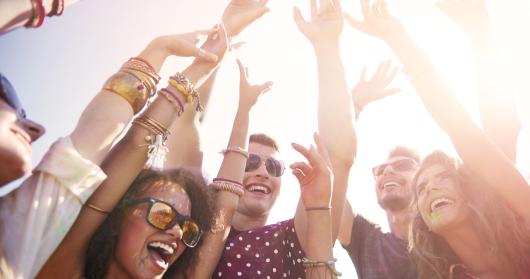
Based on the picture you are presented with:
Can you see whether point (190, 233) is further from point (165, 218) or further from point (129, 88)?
point (129, 88)

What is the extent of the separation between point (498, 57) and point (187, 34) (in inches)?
117

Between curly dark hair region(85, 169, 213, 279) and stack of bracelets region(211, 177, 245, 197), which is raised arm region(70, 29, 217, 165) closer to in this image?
curly dark hair region(85, 169, 213, 279)

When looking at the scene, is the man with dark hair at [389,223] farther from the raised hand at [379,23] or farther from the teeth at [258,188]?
the teeth at [258,188]

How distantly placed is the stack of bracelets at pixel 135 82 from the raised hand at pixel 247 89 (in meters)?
1.59

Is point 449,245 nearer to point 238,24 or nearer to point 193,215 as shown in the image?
point 193,215

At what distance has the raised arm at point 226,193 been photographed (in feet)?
9.17

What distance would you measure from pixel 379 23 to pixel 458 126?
1.39 metres

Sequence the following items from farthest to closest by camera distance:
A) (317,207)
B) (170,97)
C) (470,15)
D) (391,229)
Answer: (391,229)
(470,15)
(317,207)
(170,97)

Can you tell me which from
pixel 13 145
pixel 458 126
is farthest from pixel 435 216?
pixel 13 145

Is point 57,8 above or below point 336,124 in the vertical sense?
below

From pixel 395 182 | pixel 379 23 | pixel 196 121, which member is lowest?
pixel 196 121

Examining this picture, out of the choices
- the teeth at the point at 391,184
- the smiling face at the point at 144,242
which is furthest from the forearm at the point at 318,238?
the teeth at the point at 391,184

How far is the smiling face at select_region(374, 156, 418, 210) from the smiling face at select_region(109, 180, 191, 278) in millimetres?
3585

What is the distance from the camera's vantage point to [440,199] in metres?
3.52
